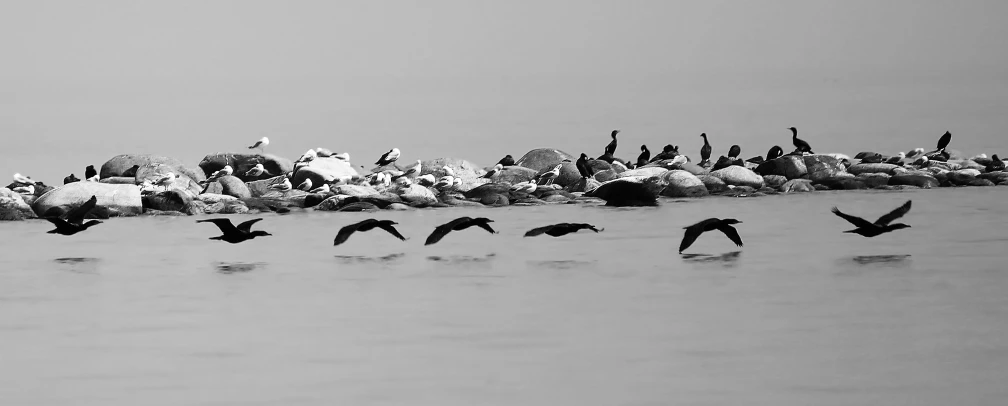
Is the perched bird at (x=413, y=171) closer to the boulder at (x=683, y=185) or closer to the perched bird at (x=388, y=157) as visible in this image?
the perched bird at (x=388, y=157)

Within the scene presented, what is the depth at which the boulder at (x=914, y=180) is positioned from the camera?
Answer: 111ft

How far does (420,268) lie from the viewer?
62.7ft

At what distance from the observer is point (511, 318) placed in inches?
576

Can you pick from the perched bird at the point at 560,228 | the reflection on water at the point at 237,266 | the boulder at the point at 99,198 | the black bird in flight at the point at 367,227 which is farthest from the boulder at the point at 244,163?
the perched bird at the point at 560,228

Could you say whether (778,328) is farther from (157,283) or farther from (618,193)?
(618,193)

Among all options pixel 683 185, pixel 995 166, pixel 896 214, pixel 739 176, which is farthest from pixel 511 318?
pixel 995 166

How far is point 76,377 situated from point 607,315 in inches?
217

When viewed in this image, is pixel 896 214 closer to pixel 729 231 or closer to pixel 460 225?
pixel 729 231

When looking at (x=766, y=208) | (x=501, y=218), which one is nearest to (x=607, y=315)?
(x=501, y=218)

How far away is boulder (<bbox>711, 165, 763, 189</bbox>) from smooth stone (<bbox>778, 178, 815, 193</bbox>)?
1.86 feet

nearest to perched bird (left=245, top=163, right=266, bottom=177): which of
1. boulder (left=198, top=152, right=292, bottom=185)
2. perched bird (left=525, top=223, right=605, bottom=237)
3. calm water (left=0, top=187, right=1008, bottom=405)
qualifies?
boulder (left=198, top=152, right=292, bottom=185)

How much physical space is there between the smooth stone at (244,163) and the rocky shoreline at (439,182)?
1.4 inches

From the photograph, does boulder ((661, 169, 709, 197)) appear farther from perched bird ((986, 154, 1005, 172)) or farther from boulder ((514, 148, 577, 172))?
perched bird ((986, 154, 1005, 172))

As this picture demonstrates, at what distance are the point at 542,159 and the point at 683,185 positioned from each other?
626cm
